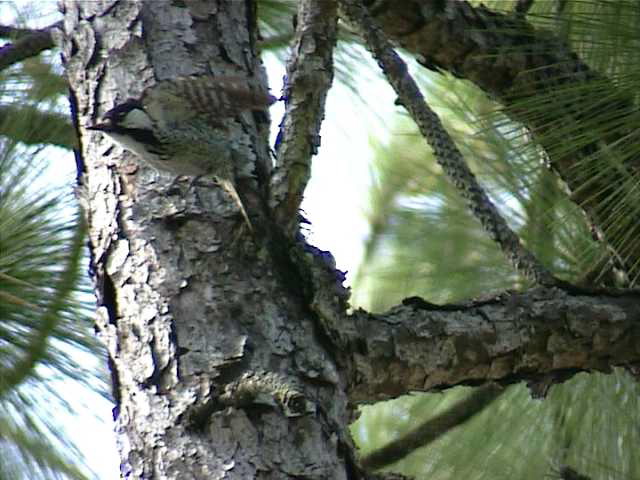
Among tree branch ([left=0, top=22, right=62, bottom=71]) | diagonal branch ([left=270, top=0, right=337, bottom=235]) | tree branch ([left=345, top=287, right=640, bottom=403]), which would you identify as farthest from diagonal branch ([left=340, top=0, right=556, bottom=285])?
tree branch ([left=0, top=22, right=62, bottom=71])

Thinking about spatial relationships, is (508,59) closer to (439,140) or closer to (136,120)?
(439,140)

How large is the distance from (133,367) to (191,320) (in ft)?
0.17

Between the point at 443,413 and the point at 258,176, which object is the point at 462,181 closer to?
the point at 258,176

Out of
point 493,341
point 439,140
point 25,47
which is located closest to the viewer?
point 493,341

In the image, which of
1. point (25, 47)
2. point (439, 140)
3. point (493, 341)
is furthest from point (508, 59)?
point (25, 47)

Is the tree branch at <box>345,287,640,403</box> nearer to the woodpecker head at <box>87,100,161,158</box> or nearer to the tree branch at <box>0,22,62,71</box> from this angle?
the woodpecker head at <box>87,100,161,158</box>

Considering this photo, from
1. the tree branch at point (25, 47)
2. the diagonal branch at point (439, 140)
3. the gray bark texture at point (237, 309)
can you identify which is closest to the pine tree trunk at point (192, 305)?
the gray bark texture at point (237, 309)

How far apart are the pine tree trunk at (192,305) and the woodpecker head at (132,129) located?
2 centimetres

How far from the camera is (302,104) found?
0.78 meters

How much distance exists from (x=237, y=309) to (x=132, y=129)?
0.53 feet

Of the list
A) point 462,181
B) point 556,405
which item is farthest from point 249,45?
point 556,405

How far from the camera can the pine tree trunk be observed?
720 mm

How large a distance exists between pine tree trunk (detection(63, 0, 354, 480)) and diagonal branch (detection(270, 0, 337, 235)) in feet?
0.13

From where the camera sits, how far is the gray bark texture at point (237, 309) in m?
0.72
